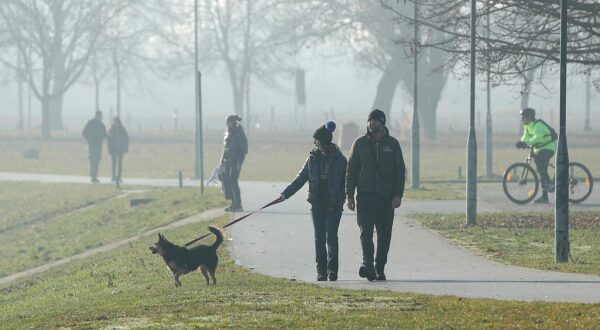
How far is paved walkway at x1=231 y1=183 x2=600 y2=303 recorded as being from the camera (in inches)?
488

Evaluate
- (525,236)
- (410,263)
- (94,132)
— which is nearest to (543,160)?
(525,236)

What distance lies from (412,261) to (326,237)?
2.08 meters

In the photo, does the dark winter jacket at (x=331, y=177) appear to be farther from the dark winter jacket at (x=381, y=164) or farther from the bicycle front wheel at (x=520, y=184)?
the bicycle front wheel at (x=520, y=184)

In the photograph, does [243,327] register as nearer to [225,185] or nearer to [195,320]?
[195,320]

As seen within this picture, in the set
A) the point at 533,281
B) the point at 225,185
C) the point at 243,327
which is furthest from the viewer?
the point at 225,185

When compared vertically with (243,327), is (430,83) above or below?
above

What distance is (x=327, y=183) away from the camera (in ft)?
44.0

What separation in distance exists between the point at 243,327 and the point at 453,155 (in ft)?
126

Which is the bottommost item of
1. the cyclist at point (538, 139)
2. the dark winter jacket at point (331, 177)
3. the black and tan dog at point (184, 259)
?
the black and tan dog at point (184, 259)

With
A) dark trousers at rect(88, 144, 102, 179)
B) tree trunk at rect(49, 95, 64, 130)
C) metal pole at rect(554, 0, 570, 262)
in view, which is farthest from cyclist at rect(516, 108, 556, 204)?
tree trunk at rect(49, 95, 64, 130)

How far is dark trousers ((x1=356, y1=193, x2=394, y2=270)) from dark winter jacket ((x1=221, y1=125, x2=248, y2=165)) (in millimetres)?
9190

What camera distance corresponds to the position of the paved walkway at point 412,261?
1243 cm

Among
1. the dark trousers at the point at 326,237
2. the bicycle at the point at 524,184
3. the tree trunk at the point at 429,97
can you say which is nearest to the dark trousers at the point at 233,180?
the bicycle at the point at 524,184

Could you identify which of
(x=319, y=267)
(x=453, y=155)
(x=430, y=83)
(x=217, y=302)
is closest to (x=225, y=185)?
(x=319, y=267)
